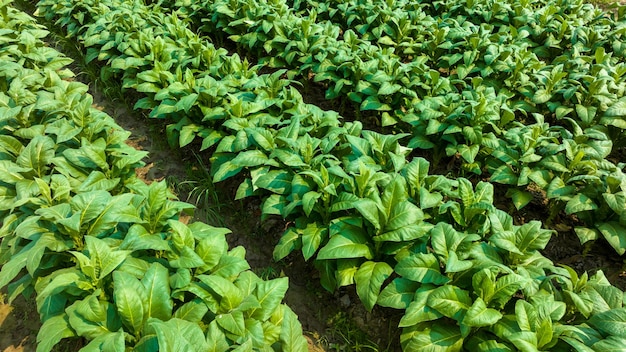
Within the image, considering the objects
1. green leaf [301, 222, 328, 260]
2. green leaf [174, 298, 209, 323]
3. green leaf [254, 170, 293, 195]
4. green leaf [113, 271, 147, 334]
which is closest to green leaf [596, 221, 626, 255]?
green leaf [301, 222, 328, 260]

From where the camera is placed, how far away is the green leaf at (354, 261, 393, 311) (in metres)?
2.82

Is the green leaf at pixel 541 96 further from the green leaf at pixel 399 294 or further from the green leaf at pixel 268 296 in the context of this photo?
the green leaf at pixel 268 296

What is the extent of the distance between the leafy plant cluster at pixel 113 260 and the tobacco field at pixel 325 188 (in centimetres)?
1

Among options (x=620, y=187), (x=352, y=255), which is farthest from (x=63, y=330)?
(x=620, y=187)

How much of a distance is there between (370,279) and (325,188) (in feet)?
2.45

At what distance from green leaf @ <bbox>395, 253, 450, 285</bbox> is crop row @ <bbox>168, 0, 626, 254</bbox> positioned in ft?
5.19

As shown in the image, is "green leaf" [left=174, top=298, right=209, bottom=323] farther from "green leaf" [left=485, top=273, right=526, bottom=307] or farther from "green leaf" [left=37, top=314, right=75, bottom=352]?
"green leaf" [left=485, top=273, right=526, bottom=307]

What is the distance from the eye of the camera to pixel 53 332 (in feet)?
7.77

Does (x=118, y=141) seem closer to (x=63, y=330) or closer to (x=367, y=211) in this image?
(x=63, y=330)

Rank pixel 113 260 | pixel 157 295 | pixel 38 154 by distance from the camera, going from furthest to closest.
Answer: pixel 38 154, pixel 113 260, pixel 157 295

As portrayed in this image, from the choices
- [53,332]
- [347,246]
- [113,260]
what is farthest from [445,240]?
[53,332]

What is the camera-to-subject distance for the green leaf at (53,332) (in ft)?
7.57

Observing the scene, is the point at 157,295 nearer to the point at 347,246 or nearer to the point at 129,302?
the point at 129,302

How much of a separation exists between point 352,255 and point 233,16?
467cm
